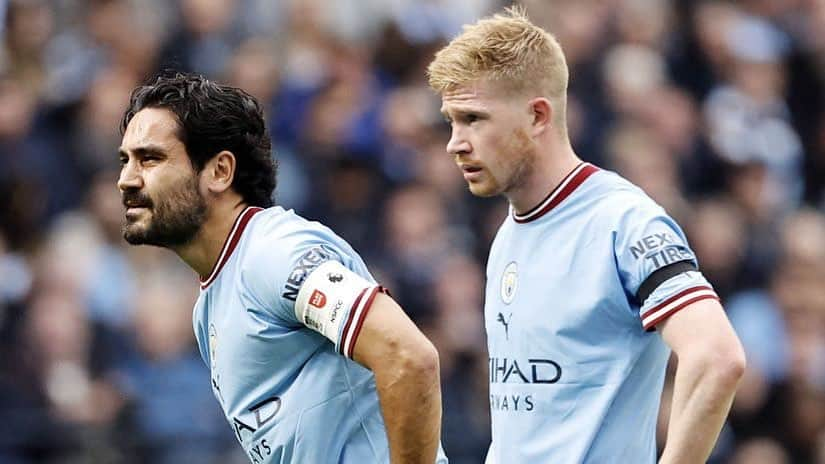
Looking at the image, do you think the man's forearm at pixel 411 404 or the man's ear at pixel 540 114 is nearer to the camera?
the man's forearm at pixel 411 404

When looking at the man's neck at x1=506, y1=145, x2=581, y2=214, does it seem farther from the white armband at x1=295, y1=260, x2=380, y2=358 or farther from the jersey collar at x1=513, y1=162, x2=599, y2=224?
the white armband at x1=295, y1=260, x2=380, y2=358

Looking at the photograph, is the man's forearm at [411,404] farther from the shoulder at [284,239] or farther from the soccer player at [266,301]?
the shoulder at [284,239]

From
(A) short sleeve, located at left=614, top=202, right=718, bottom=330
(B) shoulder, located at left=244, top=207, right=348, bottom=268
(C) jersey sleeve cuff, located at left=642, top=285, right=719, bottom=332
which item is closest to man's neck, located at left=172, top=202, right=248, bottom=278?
(B) shoulder, located at left=244, top=207, right=348, bottom=268

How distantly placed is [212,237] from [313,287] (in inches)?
25.4

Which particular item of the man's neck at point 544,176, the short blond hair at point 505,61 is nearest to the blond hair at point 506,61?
the short blond hair at point 505,61

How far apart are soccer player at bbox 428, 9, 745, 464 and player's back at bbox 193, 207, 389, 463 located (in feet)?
1.72

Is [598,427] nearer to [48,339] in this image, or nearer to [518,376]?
[518,376]

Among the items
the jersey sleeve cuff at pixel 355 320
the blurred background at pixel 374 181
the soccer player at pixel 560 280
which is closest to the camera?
the jersey sleeve cuff at pixel 355 320

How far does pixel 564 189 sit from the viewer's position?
504cm

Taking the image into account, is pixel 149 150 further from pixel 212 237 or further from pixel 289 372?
pixel 289 372

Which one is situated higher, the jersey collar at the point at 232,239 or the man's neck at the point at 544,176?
the jersey collar at the point at 232,239

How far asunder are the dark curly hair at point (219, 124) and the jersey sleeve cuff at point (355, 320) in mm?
849

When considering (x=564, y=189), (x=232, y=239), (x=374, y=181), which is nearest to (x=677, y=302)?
(x=564, y=189)

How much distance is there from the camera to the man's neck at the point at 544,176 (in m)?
5.06
